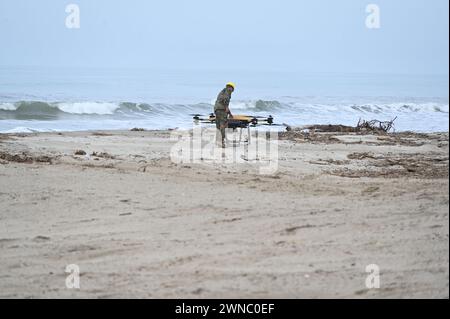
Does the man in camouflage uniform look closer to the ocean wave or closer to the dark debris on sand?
the dark debris on sand

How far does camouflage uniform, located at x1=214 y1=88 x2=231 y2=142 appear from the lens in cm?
1306

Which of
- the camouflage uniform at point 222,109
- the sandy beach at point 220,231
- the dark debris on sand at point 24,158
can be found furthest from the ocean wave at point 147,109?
the sandy beach at point 220,231

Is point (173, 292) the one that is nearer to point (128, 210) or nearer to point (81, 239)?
point (81, 239)

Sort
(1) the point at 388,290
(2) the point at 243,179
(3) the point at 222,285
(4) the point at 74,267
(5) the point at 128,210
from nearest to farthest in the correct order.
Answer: (1) the point at 388,290, (3) the point at 222,285, (4) the point at 74,267, (5) the point at 128,210, (2) the point at 243,179

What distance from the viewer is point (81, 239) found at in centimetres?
666

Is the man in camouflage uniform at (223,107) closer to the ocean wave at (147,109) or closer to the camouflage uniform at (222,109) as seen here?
the camouflage uniform at (222,109)

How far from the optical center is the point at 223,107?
13.1 m

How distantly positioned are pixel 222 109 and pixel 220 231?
6862mm

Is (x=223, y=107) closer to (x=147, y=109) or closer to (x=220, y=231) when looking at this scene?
(x=220, y=231)

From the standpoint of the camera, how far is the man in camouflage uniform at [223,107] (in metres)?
13.1

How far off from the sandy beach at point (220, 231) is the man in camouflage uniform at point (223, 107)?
8.82 feet

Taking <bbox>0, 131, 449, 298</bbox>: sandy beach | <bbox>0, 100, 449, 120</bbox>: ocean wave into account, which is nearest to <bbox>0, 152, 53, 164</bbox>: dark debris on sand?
<bbox>0, 131, 449, 298</bbox>: sandy beach
